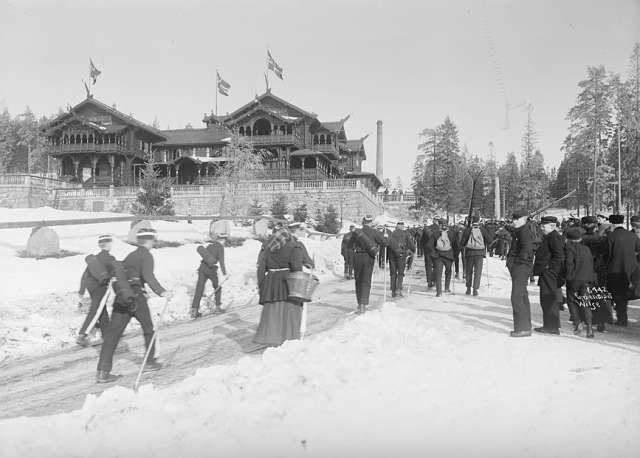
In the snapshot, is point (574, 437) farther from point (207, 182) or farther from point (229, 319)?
point (207, 182)

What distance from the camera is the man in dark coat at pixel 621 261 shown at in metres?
7.89

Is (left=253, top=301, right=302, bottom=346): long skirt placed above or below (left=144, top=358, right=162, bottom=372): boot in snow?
above

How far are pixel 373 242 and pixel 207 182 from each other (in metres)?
39.5

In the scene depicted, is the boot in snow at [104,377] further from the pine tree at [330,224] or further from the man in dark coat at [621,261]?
the pine tree at [330,224]

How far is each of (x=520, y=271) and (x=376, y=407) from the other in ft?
13.0

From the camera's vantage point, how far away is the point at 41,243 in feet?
42.2

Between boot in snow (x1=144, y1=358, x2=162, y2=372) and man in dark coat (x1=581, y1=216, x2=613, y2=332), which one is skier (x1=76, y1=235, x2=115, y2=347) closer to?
boot in snow (x1=144, y1=358, x2=162, y2=372)

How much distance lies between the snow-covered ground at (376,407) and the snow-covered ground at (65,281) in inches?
172

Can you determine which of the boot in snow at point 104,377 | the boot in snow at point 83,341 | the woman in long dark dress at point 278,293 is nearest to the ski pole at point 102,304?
the boot in snow at point 83,341

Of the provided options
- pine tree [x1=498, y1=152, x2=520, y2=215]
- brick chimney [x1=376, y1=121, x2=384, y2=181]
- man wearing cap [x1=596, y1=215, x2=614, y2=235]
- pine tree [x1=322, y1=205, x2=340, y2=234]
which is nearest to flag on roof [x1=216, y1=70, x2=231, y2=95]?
pine tree [x1=322, y1=205, x2=340, y2=234]

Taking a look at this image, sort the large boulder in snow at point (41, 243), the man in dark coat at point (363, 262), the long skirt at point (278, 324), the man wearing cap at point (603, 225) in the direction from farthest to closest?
the large boulder in snow at point (41, 243)
the man in dark coat at point (363, 262)
the man wearing cap at point (603, 225)
the long skirt at point (278, 324)

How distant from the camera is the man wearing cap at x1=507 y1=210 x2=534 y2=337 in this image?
708cm

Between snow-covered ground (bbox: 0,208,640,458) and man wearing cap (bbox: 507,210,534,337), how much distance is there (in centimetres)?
62

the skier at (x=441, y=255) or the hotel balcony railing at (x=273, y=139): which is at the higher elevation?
the hotel balcony railing at (x=273, y=139)
